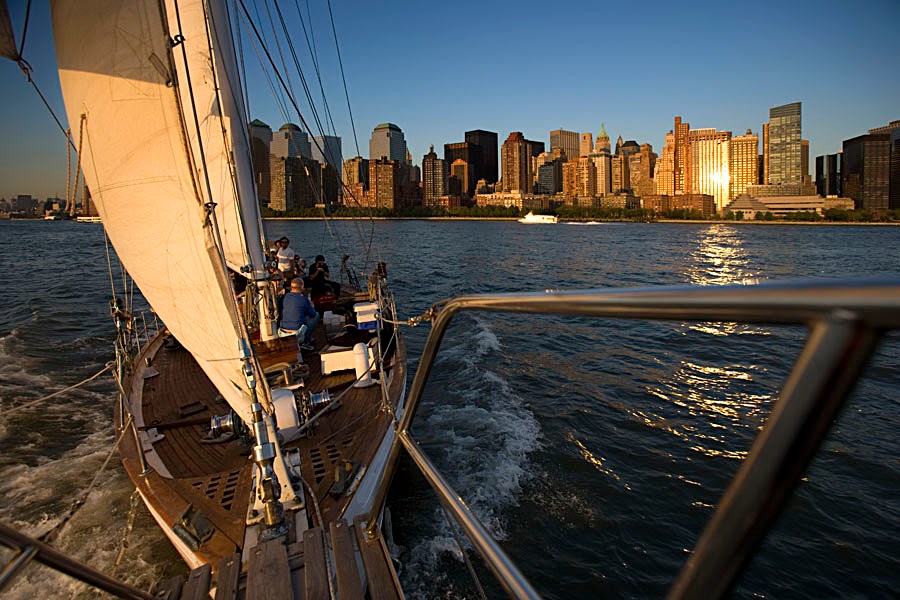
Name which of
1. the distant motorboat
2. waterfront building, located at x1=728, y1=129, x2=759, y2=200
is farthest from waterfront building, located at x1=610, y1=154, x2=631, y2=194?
the distant motorboat

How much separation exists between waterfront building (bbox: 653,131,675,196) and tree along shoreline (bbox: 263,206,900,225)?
4419 cm

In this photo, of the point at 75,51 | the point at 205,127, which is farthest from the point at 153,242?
the point at 205,127

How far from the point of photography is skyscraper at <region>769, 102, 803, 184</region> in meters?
149

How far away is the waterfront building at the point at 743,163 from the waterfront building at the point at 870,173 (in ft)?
125

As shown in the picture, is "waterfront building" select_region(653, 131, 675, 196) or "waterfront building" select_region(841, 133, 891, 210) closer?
"waterfront building" select_region(841, 133, 891, 210)

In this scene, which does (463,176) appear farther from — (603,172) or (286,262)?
(286,262)

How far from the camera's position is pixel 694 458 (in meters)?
7.18

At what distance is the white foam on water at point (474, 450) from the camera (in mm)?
5207

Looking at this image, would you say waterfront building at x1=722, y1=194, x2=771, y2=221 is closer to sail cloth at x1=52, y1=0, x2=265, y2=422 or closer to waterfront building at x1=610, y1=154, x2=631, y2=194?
waterfront building at x1=610, y1=154, x2=631, y2=194

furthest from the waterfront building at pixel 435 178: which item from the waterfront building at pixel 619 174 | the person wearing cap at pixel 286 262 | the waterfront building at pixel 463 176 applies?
the person wearing cap at pixel 286 262

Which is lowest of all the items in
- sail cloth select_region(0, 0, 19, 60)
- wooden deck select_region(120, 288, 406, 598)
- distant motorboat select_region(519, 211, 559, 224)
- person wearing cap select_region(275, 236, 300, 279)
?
wooden deck select_region(120, 288, 406, 598)

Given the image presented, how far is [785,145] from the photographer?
15250 centimetres

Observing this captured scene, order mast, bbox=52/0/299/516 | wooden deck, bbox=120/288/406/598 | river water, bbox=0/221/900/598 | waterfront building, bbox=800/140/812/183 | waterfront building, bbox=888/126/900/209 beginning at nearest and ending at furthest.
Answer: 1. wooden deck, bbox=120/288/406/598
2. mast, bbox=52/0/299/516
3. river water, bbox=0/221/900/598
4. waterfront building, bbox=888/126/900/209
5. waterfront building, bbox=800/140/812/183

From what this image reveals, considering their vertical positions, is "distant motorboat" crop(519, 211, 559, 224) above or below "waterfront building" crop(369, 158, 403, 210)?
below
